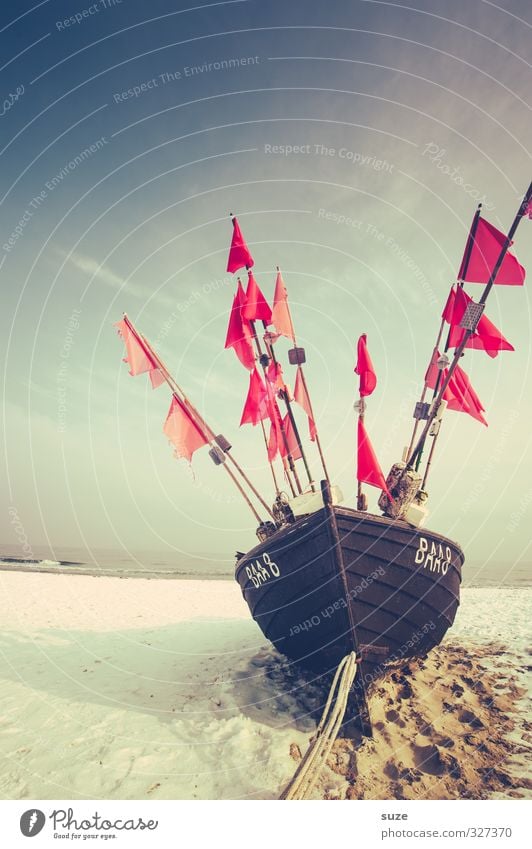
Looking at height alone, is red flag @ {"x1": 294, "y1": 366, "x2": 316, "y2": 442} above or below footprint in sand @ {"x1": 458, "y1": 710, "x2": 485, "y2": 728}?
above

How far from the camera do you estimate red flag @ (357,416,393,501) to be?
6.75 metres

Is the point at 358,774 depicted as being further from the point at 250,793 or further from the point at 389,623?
the point at 389,623

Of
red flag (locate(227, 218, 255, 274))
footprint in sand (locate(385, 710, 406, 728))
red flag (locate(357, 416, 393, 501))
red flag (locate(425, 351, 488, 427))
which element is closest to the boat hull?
footprint in sand (locate(385, 710, 406, 728))

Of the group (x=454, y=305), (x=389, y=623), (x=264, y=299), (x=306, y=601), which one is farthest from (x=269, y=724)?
(x=454, y=305)

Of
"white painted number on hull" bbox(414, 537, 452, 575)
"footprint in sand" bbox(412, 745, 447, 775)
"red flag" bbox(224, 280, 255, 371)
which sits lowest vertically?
"footprint in sand" bbox(412, 745, 447, 775)

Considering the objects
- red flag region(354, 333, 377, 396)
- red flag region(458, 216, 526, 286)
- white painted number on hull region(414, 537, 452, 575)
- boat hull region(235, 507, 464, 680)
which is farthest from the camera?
red flag region(354, 333, 377, 396)

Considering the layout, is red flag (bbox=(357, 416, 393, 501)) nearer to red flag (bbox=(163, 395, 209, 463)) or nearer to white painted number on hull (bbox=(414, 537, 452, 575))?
white painted number on hull (bbox=(414, 537, 452, 575))

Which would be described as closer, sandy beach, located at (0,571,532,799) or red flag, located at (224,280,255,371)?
sandy beach, located at (0,571,532,799)

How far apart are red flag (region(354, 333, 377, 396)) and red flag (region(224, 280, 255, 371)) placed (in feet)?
10.2

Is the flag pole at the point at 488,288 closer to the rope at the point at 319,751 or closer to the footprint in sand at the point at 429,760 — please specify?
the rope at the point at 319,751

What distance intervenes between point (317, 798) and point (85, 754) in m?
2.97

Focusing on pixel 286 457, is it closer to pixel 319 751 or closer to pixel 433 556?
pixel 433 556

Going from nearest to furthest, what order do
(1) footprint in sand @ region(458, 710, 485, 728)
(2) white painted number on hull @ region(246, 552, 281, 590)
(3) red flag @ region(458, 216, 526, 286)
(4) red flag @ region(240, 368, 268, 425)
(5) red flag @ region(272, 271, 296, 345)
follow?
(1) footprint in sand @ region(458, 710, 485, 728) → (2) white painted number on hull @ region(246, 552, 281, 590) → (3) red flag @ region(458, 216, 526, 286) → (5) red flag @ region(272, 271, 296, 345) → (4) red flag @ region(240, 368, 268, 425)
